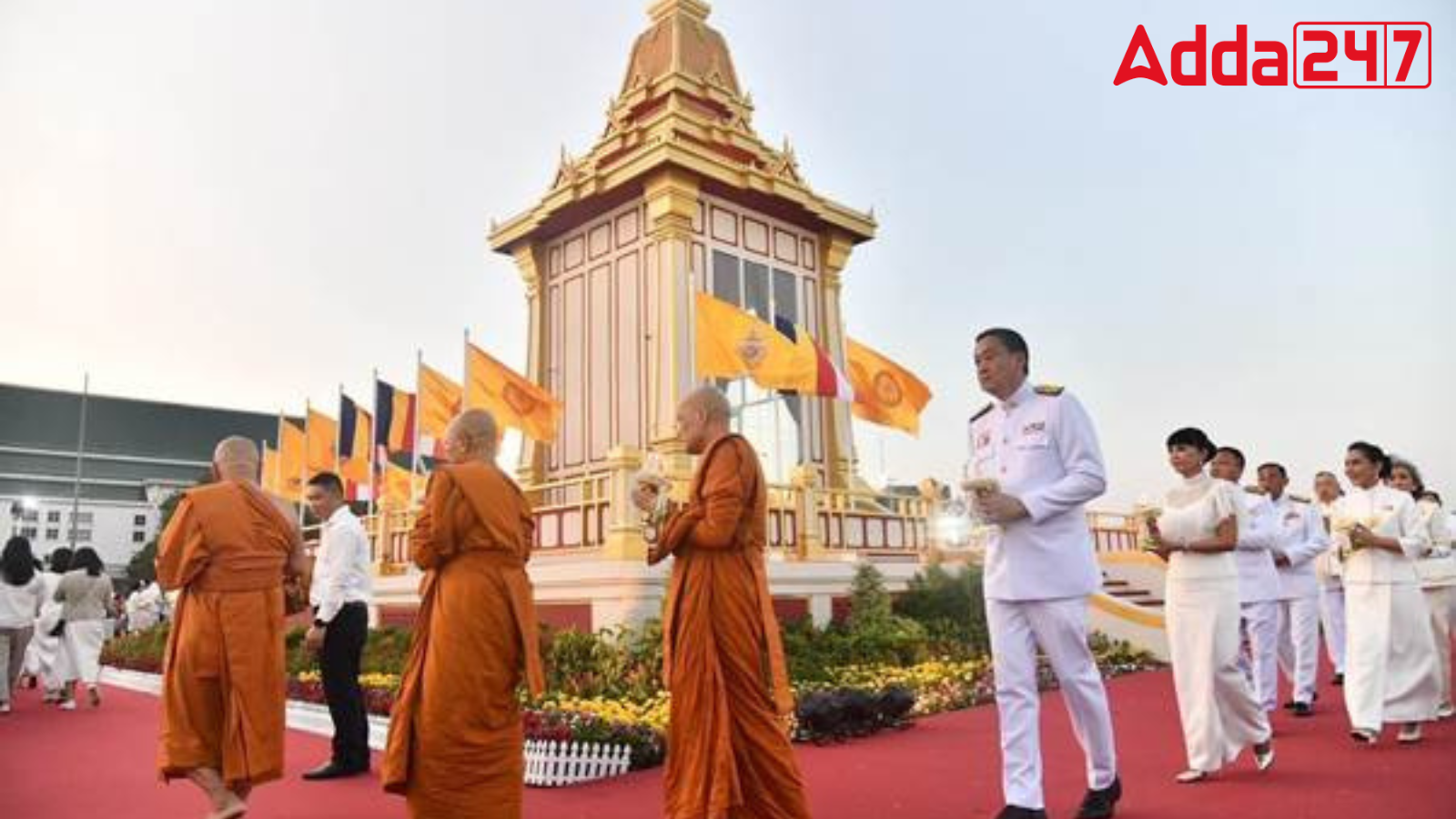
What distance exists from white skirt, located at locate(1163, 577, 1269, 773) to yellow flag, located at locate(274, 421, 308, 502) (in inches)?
704

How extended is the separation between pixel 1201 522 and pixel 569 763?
362 centimetres

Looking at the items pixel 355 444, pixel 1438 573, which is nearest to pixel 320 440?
pixel 355 444

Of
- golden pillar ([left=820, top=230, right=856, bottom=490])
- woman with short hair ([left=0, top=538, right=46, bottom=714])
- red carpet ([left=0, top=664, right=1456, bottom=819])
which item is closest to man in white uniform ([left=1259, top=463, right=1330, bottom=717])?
red carpet ([left=0, top=664, right=1456, bottom=819])

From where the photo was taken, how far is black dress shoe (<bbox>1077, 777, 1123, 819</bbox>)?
4.34 metres

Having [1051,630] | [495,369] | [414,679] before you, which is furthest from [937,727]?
[495,369]

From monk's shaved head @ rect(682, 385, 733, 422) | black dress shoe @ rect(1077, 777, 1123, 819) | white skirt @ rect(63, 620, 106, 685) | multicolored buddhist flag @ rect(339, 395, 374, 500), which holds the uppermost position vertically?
multicolored buddhist flag @ rect(339, 395, 374, 500)

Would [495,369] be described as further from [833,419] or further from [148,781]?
[148,781]

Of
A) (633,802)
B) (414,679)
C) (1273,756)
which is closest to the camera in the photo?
(414,679)

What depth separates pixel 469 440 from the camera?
4.66m

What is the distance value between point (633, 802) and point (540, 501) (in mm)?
9852

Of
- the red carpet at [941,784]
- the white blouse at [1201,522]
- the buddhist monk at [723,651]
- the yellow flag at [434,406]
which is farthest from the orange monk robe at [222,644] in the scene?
the yellow flag at [434,406]

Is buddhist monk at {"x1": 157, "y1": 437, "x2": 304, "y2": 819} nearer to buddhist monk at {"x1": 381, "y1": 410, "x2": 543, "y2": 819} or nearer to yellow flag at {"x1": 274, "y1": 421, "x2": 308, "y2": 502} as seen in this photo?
buddhist monk at {"x1": 381, "y1": 410, "x2": 543, "y2": 819}

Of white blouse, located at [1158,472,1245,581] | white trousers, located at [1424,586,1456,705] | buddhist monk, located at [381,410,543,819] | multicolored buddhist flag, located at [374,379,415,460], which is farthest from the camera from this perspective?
multicolored buddhist flag, located at [374,379,415,460]

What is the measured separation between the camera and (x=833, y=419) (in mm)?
16359
